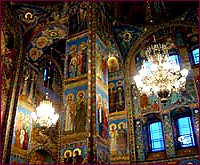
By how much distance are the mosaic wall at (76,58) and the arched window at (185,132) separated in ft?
17.9

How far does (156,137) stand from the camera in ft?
41.9

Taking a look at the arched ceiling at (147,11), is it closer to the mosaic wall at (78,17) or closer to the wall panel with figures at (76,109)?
the mosaic wall at (78,17)

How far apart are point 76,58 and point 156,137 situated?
550cm

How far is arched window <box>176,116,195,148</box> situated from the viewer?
39.2 feet

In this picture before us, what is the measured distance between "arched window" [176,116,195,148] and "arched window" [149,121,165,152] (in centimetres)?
81

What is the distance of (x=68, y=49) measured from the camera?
11219 millimetres

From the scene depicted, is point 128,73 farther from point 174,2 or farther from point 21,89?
point 21,89

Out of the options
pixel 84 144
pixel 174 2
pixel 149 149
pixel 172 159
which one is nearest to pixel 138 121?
pixel 149 149

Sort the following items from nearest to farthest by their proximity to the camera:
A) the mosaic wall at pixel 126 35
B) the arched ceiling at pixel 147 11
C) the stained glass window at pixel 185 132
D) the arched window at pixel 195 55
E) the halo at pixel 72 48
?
the halo at pixel 72 48, the stained glass window at pixel 185 132, the arched window at pixel 195 55, the arched ceiling at pixel 147 11, the mosaic wall at pixel 126 35

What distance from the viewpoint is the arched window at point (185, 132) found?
12.0m

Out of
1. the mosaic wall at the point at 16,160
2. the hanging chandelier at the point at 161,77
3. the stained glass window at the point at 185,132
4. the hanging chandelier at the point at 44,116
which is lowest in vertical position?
the mosaic wall at the point at 16,160

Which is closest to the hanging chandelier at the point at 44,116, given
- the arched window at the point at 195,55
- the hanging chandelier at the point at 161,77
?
the hanging chandelier at the point at 161,77

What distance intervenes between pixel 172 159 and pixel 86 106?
204 inches

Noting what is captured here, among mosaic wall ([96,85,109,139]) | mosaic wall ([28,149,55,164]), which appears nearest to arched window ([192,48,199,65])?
mosaic wall ([96,85,109,139])
